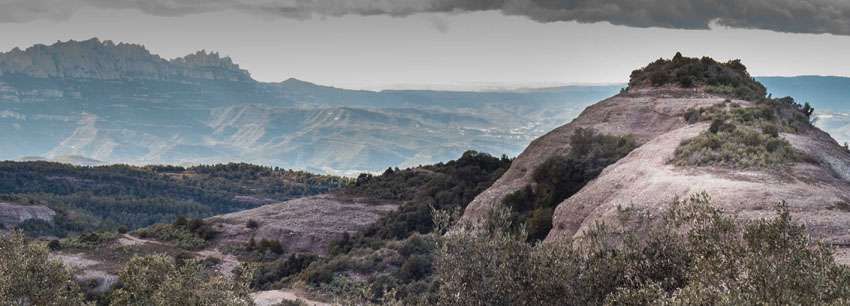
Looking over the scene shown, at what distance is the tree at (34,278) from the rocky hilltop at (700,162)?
16.6 meters

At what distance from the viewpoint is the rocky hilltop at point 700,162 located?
2845cm

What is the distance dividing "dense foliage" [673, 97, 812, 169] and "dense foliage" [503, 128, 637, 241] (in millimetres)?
6002

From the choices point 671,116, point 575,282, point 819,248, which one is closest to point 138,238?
point 671,116

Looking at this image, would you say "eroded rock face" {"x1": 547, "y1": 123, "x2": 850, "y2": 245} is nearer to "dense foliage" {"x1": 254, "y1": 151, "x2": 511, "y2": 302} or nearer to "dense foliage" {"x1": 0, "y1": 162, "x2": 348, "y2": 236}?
"dense foliage" {"x1": 254, "y1": 151, "x2": 511, "y2": 302}

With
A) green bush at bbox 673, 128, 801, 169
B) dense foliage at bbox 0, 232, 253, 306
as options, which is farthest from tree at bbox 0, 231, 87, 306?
green bush at bbox 673, 128, 801, 169

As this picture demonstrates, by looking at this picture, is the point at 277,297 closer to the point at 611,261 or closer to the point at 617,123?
the point at 617,123

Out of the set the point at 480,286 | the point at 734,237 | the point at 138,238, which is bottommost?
the point at 138,238

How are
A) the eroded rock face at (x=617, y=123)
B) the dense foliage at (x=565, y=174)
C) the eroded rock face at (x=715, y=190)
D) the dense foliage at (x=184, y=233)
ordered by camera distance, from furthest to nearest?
the dense foliage at (x=184, y=233) < the eroded rock face at (x=617, y=123) < the dense foliage at (x=565, y=174) < the eroded rock face at (x=715, y=190)

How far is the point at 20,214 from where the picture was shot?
10531 centimetres

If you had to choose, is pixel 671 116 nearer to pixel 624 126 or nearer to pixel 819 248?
pixel 624 126

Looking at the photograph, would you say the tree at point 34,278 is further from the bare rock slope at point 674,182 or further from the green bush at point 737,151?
the green bush at point 737,151

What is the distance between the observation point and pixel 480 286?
20.6 m

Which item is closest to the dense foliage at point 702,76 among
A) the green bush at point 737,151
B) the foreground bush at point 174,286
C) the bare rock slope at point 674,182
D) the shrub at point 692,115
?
the bare rock slope at point 674,182

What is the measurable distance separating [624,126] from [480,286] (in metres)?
36.9
